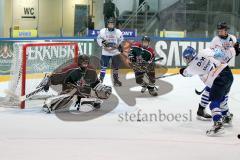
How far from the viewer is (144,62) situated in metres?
9.20

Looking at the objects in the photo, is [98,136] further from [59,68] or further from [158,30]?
[158,30]

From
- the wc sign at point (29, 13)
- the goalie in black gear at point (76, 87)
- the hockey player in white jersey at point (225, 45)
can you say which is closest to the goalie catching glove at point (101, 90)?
the goalie in black gear at point (76, 87)

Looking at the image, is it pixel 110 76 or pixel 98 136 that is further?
pixel 110 76

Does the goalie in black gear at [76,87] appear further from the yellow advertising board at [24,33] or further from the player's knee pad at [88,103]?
the yellow advertising board at [24,33]

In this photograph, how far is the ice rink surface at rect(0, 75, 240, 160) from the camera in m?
5.03

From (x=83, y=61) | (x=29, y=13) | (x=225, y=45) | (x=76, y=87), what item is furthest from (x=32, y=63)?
A: (x=29, y=13)

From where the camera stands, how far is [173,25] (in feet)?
47.5

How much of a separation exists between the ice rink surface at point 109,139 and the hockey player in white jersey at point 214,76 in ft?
0.69

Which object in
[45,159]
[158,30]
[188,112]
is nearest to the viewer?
[45,159]

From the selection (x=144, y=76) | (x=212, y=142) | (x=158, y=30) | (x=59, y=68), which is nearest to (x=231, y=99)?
(x=144, y=76)

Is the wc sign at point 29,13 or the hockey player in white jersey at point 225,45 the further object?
the wc sign at point 29,13

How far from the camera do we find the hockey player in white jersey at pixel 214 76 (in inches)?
233

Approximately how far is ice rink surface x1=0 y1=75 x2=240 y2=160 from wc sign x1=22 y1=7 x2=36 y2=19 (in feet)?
25.1

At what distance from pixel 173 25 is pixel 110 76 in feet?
10.7
